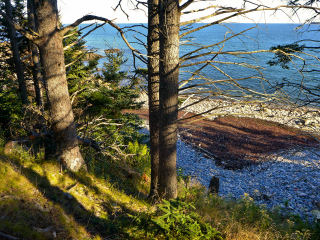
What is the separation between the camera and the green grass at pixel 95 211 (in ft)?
11.3

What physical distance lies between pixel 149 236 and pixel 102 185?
8.53 ft

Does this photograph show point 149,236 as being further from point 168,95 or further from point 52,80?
point 52,80

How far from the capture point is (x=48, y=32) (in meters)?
4.81

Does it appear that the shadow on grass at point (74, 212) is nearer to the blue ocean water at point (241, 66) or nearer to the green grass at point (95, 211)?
the green grass at point (95, 211)

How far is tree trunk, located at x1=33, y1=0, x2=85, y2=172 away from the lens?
15.7 feet

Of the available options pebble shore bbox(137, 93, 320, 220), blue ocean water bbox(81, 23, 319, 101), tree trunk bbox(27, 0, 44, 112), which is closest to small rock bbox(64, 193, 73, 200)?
blue ocean water bbox(81, 23, 319, 101)

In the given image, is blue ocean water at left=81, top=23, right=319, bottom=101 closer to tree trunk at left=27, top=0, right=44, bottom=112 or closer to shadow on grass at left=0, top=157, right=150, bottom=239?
tree trunk at left=27, top=0, right=44, bottom=112

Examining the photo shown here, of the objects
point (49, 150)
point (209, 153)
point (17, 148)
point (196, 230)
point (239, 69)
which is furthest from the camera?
point (239, 69)

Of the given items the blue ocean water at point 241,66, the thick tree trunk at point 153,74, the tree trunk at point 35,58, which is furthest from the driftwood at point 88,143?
the tree trunk at point 35,58

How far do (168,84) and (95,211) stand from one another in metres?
3.16

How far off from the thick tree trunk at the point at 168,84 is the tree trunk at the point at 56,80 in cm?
250

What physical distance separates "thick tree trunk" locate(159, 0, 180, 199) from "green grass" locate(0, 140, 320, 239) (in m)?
0.99

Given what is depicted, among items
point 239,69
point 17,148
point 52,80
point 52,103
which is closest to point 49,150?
point 17,148

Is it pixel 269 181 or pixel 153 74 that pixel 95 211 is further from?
pixel 269 181
